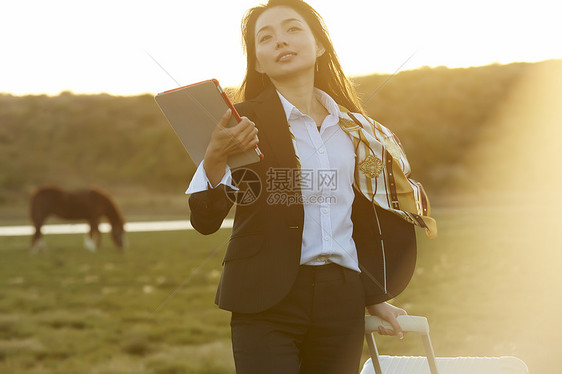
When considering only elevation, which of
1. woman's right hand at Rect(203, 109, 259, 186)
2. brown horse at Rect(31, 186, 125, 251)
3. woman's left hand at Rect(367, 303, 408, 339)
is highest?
woman's right hand at Rect(203, 109, 259, 186)

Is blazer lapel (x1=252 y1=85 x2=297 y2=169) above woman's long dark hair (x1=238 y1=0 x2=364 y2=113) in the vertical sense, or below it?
below

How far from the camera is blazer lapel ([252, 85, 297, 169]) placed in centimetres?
182

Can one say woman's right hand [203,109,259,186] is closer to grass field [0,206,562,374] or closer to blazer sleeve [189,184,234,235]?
blazer sleeve [189,184,234,235]

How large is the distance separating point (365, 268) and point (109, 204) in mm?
12769

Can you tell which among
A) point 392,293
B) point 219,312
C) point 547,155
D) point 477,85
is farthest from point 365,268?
point 477,85

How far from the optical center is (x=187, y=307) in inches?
269

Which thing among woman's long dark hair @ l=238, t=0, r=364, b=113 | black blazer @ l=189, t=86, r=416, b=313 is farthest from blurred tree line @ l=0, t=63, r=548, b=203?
black blazer @ l=189, t=86, r=416, b=313

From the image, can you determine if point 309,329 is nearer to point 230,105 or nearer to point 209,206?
point 209,206

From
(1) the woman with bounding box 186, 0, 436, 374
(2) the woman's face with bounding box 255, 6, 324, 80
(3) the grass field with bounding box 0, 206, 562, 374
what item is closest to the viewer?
(1) the woman with bounding box 186, 0, 436, 374

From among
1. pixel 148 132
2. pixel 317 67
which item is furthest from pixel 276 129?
pixel 148 132

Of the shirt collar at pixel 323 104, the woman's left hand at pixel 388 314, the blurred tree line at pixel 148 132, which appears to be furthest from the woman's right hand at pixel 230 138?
the blurred tree line at pixel 148 132

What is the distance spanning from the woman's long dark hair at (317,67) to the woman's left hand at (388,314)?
26.4 inches

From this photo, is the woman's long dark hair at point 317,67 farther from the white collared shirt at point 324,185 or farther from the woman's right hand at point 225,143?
the woman's right hand at point 225,143

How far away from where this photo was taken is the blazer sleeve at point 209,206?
1708mm
